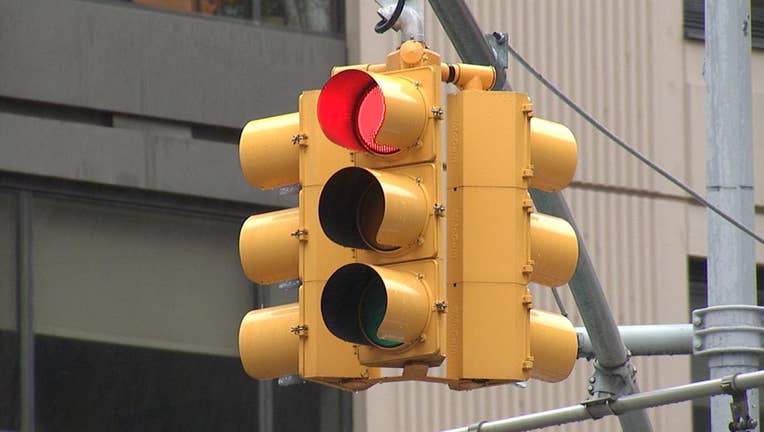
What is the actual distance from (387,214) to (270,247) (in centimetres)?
66

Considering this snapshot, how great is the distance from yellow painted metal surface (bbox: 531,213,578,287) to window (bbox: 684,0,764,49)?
10.9 meters

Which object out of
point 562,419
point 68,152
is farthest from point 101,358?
point 562,419

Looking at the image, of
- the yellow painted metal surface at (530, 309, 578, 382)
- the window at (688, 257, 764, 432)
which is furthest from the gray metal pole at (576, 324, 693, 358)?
the window at (688, 257, 764, 432)

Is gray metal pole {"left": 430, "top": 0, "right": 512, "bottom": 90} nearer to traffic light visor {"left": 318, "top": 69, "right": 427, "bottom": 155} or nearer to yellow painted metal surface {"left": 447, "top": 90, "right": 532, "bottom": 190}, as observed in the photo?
yellow painted metal surface {"left": 447, "top": 90, "right": 532, "bottom": 190}

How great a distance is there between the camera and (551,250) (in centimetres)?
718

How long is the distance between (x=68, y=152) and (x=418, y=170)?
331 inches

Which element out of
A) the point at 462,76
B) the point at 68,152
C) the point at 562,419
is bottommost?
the point at 562,419

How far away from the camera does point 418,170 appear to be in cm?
680

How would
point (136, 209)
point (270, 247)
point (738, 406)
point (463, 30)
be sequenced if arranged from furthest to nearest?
point (136, 209) → point (738, 406) → point (463, 30) → point (270, 247)

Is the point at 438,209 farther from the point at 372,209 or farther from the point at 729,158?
the point at 729,158

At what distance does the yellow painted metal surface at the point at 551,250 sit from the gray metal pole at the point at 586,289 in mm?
764

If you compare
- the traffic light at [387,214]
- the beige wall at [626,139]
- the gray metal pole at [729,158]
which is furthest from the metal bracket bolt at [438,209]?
the beige wall at [626,139]

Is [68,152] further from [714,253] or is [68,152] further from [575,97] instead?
[714,253]

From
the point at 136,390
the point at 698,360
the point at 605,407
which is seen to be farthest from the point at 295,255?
the point at 698,360
